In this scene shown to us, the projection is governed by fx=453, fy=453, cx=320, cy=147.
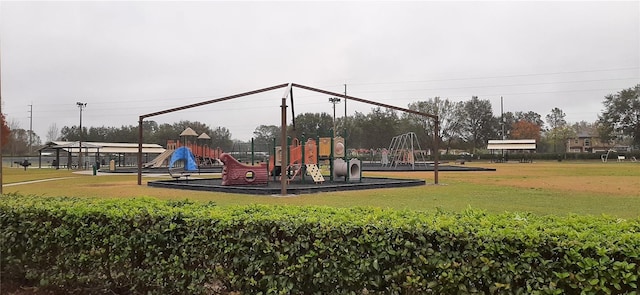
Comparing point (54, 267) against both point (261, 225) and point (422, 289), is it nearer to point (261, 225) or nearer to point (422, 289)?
point (261, 225)

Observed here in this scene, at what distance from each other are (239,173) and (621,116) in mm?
71896

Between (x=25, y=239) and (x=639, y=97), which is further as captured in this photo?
(x=639, y=97)

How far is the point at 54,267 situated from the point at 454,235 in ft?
11.6

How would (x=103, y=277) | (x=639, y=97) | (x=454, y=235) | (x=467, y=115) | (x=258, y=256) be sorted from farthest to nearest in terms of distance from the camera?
1. (x=467, y=115)
2. (x=639, y=97)
3. (x=103, y=277)
4. (x=258, y=256)
5. (x=454, y=235)

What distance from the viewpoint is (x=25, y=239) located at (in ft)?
14.1

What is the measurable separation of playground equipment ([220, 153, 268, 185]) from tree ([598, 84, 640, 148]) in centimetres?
7031

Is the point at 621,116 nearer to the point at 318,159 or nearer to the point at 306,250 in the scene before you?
the point at 318,159

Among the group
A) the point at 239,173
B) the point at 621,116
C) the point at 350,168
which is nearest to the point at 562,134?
the point at 621,116

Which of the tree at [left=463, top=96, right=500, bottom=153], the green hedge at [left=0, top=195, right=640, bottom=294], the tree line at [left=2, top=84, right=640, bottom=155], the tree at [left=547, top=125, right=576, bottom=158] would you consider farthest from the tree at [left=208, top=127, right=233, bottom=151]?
the green hedge at [left=0, top=195, right=640, bottom=294]

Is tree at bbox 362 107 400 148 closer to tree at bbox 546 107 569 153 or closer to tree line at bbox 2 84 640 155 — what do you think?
tree line at bbox 2 84 640 155


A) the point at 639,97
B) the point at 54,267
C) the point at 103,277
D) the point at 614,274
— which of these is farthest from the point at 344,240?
the point at 639,97

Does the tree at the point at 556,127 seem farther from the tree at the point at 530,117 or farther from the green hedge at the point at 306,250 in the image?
the green hedge at the point at 306,250

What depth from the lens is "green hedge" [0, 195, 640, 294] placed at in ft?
8.65

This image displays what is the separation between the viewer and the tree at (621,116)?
6819cm
